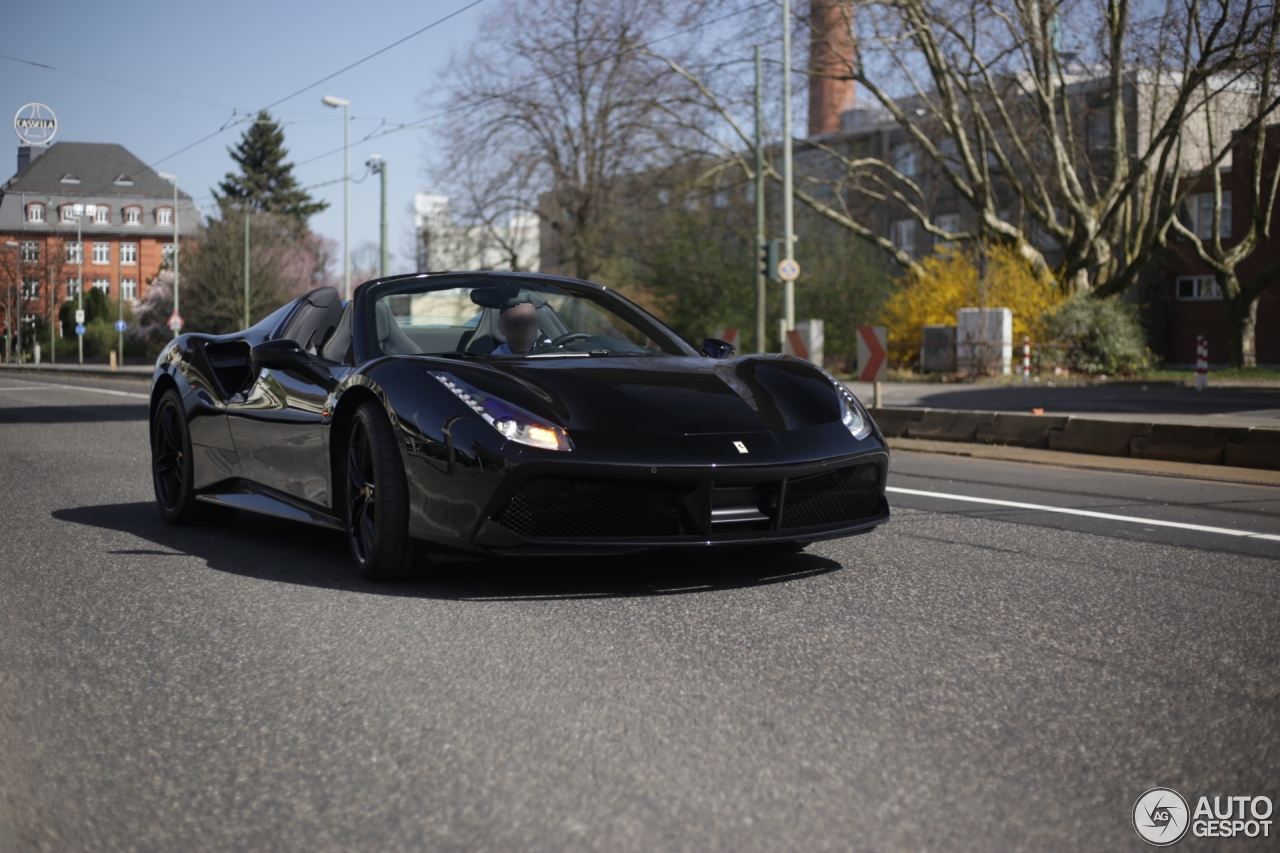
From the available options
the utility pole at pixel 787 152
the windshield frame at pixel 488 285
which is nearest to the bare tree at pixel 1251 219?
the utility pole at pixel 787 152

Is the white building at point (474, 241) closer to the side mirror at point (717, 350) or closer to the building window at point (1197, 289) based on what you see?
the building window at point (1197, 289)

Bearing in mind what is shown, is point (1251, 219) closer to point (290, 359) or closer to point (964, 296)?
point (964, 296)

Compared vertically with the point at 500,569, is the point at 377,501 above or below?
above

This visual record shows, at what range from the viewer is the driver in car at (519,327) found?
5.49 m

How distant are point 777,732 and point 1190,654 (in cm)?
137

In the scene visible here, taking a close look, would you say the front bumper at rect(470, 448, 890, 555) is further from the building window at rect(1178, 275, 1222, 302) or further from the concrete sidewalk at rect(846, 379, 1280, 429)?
the building window at rect(1178, 275, 1222, 302)

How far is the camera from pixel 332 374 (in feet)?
17.5

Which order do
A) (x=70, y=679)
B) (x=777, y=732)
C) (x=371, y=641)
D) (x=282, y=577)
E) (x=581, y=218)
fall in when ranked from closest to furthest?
(x=777, y=732), (x=70, y=679), (x=371, y=641), (x=282, y=577), (x=581, y=218)

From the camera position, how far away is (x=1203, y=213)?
46375mm

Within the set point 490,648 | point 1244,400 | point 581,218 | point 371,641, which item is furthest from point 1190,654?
point 581,218

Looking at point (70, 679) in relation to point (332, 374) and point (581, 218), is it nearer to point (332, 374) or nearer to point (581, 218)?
point (332, 374)

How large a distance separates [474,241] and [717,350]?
3434 cm

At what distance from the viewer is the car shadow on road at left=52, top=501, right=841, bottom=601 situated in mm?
4746

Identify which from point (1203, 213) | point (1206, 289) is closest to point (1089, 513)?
point (1206, 289)
